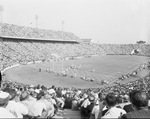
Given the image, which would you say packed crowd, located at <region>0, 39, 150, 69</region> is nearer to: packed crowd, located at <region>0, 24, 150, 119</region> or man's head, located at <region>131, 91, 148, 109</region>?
packed crowd, located at <region>0, 24, 150, 119</region>

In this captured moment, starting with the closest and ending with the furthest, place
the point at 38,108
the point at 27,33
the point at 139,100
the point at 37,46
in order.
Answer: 1. the point at 139,100
2. the point at 38,108
3. the point at 37,46
4. the point at 27,33

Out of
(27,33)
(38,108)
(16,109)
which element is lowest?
(38,108)

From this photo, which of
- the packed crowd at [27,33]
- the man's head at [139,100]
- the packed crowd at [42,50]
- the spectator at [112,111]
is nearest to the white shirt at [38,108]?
the spectator at [112,111]

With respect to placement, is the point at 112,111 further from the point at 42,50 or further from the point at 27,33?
the point at 27,33

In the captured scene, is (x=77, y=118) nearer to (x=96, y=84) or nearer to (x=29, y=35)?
(x=96, y=84)

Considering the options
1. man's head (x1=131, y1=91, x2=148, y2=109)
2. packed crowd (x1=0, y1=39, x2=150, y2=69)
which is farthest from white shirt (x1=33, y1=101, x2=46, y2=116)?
packed crowd (x1=0, y1=39, x2=150, y2=69)

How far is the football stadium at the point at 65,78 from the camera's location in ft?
15.5

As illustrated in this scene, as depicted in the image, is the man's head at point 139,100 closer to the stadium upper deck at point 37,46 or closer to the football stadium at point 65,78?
the football stadium at point 65,78

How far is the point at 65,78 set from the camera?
37.4 meters

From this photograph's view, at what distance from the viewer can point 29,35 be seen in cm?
7969

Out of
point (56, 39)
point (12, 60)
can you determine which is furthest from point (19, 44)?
point (56, 39)

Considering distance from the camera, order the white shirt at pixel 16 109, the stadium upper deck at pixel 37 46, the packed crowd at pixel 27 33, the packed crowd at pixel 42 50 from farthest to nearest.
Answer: the packed crowd at pixel 27 33
the stadium upper deck at pixel 37 46
the packed crowd at pixel 42 50
the white shirt at pixel 16 109

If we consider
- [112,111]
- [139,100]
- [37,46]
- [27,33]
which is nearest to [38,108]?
[112,111]

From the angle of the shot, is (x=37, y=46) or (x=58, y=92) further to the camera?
(x=37, y=46)
